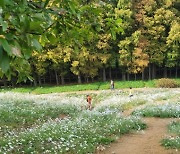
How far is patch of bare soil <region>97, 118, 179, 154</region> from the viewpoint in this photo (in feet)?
36.8

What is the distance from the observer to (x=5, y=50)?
6.99 ft

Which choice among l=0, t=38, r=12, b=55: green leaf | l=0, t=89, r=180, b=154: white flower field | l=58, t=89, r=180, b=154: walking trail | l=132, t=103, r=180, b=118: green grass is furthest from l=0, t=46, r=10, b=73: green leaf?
l=132, t=103, r=180, b=118: green grass

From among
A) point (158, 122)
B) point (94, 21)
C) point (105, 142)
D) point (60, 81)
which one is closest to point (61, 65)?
point (60, 81)

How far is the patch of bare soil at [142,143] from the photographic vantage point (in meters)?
11.2

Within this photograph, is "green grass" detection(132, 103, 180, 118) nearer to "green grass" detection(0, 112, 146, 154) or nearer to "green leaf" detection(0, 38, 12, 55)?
"green grass" detection(0, 112, 146, 154)

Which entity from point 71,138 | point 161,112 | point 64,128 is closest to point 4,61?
point 71,138

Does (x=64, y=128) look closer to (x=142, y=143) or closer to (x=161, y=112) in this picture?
(x=142, y=143)

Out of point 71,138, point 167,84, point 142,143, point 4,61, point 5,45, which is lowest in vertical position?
point 142,143

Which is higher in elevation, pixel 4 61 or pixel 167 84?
pixel 4 61

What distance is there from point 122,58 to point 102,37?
408 centimetres

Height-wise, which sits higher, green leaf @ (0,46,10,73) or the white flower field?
green leaf @ (0,46,10,73)

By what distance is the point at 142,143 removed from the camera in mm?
12359

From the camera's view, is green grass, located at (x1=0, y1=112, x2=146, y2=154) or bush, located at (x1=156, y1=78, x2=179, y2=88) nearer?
green grass, located at (x1=0, y1=112, x2=146, y2=154)

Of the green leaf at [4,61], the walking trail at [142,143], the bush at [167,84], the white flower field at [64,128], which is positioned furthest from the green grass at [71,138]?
the bush at [167,84]
